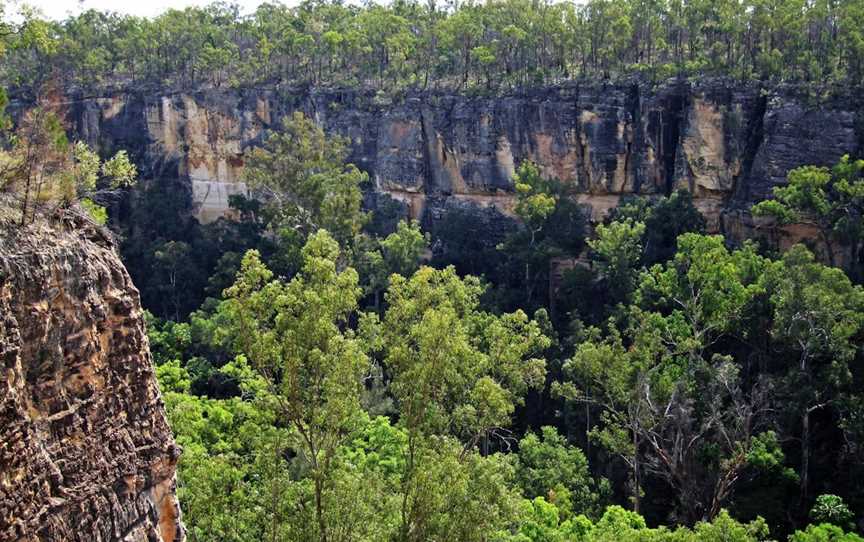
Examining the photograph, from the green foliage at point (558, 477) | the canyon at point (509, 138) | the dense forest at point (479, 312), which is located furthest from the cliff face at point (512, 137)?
the green foliage at point (558, 477)

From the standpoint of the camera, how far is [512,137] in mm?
35781

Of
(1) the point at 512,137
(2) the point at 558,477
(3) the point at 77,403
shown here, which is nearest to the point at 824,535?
(2) the point at 558,477

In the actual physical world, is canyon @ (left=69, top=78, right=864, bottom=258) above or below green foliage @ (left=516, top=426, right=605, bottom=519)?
above

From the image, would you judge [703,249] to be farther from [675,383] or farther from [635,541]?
[635,541]

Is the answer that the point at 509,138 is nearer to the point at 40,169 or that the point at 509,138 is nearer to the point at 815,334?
the point at 815,334

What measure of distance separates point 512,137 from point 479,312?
996 cm

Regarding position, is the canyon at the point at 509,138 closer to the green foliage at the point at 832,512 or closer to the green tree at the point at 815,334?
the green tree at the point at 815,334

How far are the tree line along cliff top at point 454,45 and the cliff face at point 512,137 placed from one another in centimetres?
126

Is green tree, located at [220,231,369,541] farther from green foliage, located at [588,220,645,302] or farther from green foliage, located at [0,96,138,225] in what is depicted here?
green foliage, located at [588,220,645,302]

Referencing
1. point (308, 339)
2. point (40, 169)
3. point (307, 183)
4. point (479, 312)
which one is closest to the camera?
point (40, 169)

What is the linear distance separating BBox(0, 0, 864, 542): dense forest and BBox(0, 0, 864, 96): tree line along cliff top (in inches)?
6.1

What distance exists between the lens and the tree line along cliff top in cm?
3262

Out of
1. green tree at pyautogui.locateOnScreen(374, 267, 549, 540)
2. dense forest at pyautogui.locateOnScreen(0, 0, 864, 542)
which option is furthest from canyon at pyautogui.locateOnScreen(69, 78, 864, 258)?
green tree at pyautogui.locateOnScreen(374, 267, 549, 540)

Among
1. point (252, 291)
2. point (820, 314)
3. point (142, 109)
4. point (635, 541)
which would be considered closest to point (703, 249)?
point (820, 314)
